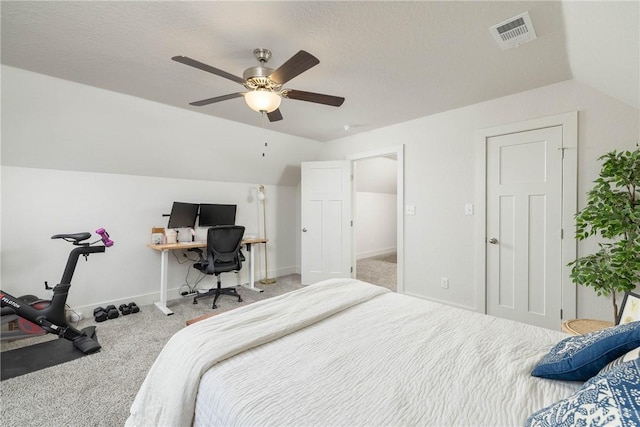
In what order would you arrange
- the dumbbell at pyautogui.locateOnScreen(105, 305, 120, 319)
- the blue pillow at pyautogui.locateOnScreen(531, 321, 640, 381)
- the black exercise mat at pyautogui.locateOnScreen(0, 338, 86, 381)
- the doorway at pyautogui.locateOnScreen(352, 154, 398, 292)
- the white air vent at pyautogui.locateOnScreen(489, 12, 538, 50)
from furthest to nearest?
the doorway at pyautogui.locateOnScreen(352, 154, 398, 292), the dumbbell at pyautogui.locateOnScreen(105, 305, 120, 319), the black exercise mat at pyautogui.locateOnScreen(0, 338, 86, 381), the white air vent at pyautogui.locateOnScreen(489, 12, 538, 50), the blue pillow at pyautogui.locateOnScreen(531, 321, 640, 381)

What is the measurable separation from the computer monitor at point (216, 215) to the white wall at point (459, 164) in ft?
7.76

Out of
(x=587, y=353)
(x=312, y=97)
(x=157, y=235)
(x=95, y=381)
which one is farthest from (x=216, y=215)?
(x=587, y=353)

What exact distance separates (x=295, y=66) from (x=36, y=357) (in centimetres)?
310

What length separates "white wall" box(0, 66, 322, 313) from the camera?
8.45 ft

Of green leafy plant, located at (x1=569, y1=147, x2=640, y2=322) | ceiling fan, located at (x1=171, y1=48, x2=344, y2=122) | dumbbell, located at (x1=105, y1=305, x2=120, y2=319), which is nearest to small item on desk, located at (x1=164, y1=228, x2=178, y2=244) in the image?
dumbbell, located at (x1=105, y1=305, x2=120, y2=319)

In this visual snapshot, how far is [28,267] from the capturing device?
277cm

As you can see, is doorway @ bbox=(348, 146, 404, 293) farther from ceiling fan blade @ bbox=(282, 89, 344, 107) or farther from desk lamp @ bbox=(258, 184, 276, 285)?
ceiling fan blade @ bbox=(282, 89, 344, 107)

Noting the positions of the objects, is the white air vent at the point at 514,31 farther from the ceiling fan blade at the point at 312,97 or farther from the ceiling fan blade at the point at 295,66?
the ceiling fan blade at the point at 295,66

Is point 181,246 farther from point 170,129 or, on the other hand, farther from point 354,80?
point 354,80

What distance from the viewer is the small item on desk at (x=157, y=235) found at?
11.5 feet

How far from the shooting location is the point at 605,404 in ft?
1.95

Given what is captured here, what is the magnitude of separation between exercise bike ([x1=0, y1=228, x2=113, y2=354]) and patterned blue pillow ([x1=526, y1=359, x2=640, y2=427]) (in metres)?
3.09

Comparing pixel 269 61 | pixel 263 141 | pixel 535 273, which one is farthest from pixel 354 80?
pixel 535 273

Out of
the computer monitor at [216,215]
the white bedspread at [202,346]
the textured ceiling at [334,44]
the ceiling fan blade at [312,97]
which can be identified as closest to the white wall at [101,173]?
the computer monitor at [216,215]
